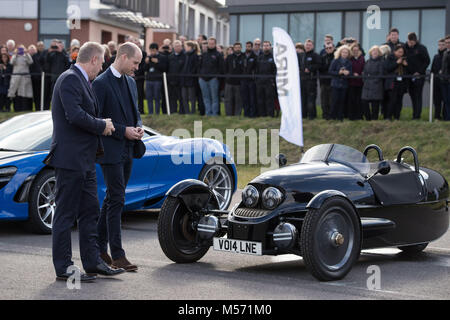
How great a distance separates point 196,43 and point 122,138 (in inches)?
573

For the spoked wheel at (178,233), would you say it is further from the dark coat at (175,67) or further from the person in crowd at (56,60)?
the person in crowd at (56,60)

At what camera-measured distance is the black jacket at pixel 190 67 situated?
843 inches

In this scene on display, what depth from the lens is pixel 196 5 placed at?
67812 millimetres

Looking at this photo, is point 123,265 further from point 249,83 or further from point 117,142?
point 249,83

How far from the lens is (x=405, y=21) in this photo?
97.5 feet

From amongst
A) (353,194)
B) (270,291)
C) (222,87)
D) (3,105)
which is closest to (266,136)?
(222,87)

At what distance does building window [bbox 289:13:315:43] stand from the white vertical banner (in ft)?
50.2

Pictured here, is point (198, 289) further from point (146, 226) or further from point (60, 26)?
point (60, 26)

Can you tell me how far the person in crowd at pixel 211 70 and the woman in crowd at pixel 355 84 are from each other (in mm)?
3582

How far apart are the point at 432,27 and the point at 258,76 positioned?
37.5 feet

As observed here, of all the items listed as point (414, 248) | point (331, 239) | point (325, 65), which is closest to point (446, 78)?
point (325, 65)

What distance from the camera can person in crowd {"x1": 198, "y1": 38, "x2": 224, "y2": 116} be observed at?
2106 centimetres

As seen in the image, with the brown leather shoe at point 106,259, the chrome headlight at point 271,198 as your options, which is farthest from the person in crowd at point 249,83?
the brown leather shoe at point 106,259

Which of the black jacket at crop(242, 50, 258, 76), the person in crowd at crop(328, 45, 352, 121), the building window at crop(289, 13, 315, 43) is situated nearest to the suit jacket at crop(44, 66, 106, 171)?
the person in crowd at crop(328, 45, 352, 121)
